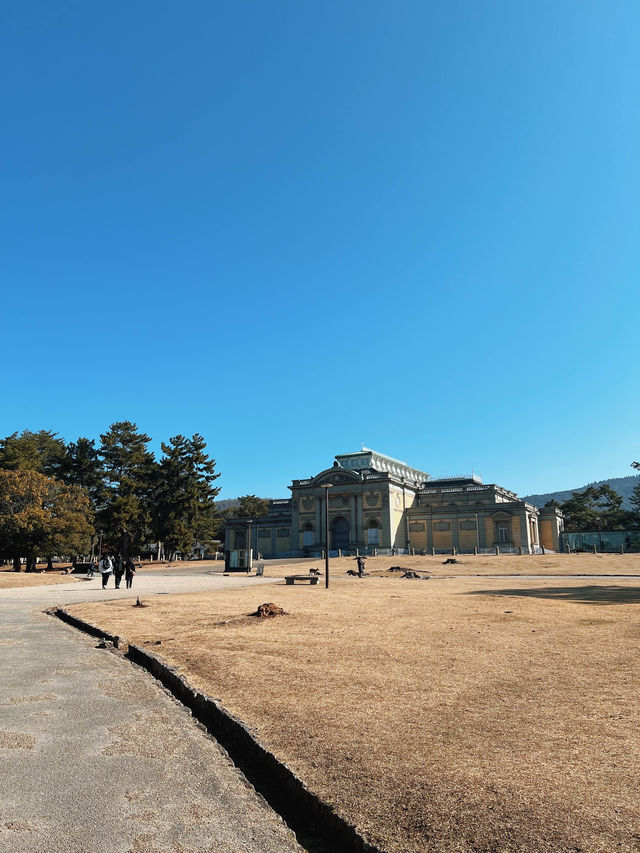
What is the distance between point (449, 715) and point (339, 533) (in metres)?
74.9

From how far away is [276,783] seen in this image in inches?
183

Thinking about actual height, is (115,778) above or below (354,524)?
below

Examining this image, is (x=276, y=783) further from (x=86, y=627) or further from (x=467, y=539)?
(x=467, y=539)

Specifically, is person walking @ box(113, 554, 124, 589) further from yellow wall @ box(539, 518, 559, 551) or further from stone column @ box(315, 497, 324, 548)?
yellow wall @ box(539, 518, 559, 551)

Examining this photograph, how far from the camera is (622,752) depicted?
4.70m

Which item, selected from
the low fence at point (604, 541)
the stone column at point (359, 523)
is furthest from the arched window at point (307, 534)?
the low fence at point (604, 541)

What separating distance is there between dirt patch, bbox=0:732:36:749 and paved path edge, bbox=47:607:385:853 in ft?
5.73

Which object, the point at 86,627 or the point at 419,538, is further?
the point at 419,538

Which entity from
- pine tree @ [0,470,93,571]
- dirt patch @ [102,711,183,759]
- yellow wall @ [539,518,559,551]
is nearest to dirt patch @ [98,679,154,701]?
dirt patch @ [102,711,183,759]

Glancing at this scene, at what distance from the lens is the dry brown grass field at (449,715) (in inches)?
142

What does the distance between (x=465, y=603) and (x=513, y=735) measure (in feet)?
41.5

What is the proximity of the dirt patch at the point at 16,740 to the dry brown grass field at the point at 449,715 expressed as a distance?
6.70 feet

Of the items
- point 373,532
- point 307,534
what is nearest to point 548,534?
point 373,532

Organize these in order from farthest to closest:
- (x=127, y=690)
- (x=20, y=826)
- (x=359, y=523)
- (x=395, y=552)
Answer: (x=359, y=523), (x=395, y=552), (x=127, y=690), (x=20, y=826)
